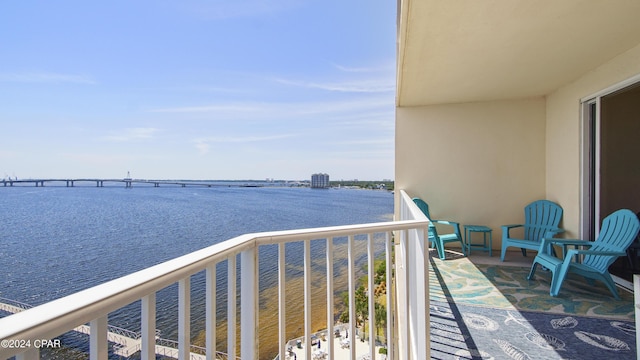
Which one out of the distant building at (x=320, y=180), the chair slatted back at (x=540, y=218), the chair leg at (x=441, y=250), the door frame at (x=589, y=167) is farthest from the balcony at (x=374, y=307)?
the distant building at (x=320, y=180)

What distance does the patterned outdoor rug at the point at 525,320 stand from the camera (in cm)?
206

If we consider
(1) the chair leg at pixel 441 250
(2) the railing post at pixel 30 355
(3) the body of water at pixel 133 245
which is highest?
(2) the railing post at pixel 30 355

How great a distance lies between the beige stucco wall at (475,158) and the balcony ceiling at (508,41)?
76 cm

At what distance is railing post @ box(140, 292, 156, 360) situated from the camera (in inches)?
30.6

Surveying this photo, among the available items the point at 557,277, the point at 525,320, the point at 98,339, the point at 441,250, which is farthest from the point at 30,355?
the point at 441,250

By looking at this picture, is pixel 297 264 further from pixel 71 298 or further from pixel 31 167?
pixel 31 167

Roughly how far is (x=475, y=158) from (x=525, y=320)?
318cm

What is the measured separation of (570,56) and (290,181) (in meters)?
58.0

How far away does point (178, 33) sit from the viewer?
10.7m

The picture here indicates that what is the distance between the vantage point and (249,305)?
1.23 meters

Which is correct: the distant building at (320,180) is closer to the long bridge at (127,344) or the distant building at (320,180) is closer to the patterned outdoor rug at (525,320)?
the long bridge at (127,344)

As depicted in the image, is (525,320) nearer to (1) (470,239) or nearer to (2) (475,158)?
(1) (470,239)

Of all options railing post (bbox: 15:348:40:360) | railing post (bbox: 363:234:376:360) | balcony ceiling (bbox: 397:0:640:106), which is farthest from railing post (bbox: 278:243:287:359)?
balcony ceiling (bbox: 397:0:640:106)

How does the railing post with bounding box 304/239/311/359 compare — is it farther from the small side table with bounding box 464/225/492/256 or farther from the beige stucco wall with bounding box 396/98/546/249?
the beige stucco wall with bounding box 396/98/546/249
